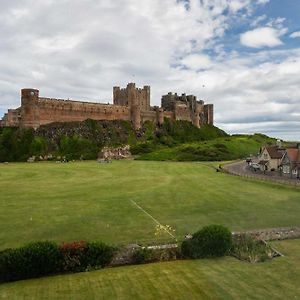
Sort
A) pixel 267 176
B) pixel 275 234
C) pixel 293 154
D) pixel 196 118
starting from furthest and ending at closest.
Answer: pixel 196 118, pixel 293 154, pixel 267 176, pixel 275 234

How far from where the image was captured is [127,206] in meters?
36.1

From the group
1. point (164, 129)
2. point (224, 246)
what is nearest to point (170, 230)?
point (224, 246)

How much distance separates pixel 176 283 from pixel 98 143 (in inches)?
3878

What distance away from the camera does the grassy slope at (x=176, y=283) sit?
1623cm

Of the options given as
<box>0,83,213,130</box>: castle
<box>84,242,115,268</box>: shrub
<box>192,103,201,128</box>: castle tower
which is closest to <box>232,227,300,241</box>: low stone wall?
<box>84,242,115,268</box>: shrub

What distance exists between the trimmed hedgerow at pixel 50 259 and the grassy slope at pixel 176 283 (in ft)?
1.90

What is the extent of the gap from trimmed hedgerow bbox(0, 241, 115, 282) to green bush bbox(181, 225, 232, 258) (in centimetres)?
437

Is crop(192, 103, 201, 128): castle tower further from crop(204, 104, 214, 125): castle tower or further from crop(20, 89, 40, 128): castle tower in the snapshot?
crop(20, 89, 40, 128): castle tower

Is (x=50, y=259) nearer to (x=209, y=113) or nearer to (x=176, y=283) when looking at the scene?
(x=176, y=283)

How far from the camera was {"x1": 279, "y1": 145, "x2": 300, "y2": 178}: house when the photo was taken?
2355 inches

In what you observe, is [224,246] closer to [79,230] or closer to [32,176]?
[79,230]

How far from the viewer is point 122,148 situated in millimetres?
112875

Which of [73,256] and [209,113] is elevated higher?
[209,113]

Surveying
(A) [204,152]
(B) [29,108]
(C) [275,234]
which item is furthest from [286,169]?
(B) [29,108]
